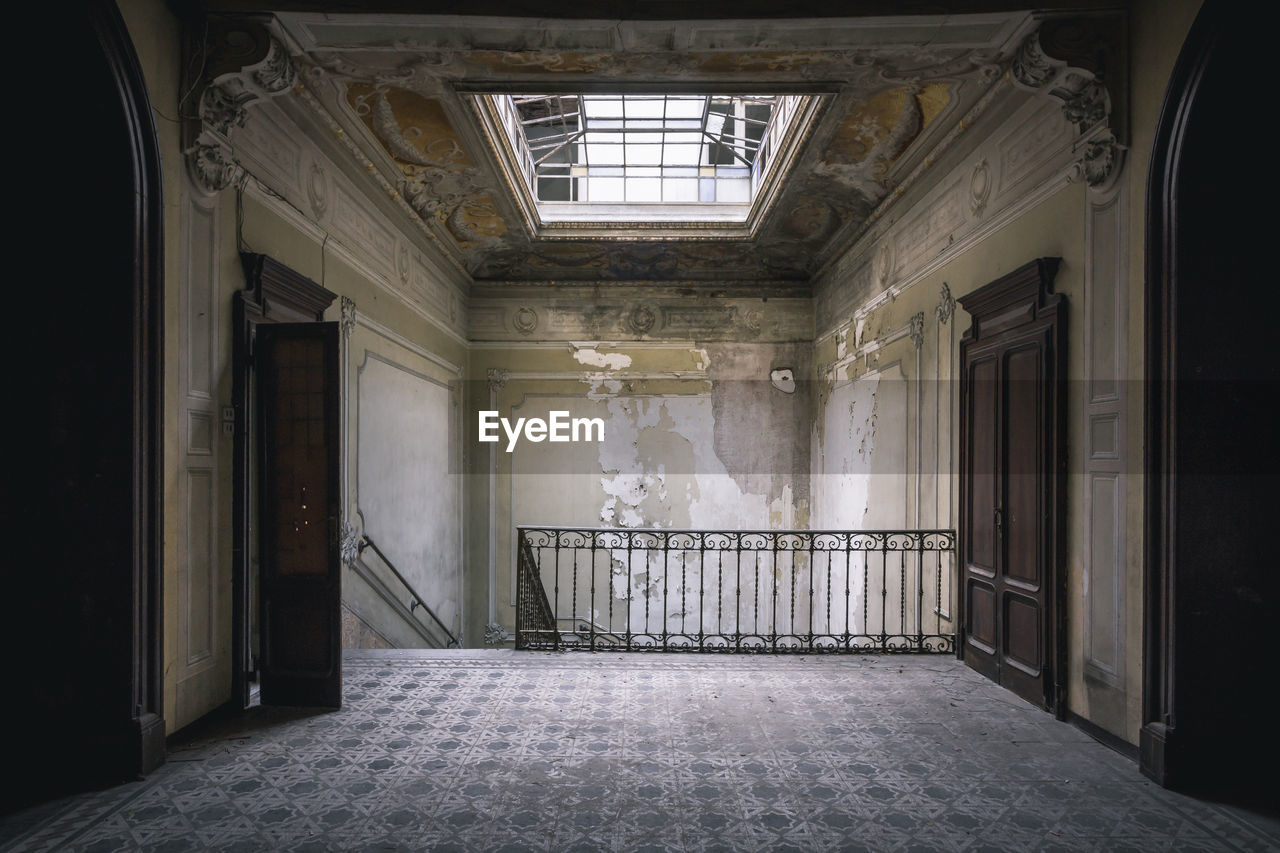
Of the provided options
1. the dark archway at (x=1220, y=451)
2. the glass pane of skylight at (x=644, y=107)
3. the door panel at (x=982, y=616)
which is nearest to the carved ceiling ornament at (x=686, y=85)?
the dark archway at (x=1220, y=451)

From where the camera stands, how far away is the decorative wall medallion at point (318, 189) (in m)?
4.98

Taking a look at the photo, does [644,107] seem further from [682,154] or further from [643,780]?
[643,780]

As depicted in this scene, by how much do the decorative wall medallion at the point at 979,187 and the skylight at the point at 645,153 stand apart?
167cm

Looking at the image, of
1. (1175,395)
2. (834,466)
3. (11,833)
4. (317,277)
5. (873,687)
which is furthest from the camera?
(834,466)

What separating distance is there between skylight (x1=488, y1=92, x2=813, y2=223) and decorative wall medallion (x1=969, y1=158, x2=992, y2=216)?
1.67 meters

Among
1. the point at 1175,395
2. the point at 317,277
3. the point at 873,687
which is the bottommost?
the point at 873,687

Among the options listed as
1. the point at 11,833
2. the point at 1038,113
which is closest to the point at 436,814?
the point at 11,833

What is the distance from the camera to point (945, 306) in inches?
213

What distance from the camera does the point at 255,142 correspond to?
422cm

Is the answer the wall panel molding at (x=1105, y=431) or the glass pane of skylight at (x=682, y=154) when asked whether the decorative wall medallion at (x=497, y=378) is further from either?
the wall panel molding at (x=1105, y=431)


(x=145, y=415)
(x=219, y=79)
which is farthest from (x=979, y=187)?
(x=145, y=415)

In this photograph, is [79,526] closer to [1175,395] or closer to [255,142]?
[255,142]

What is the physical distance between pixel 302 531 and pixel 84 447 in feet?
3.90

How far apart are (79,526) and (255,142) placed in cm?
251
